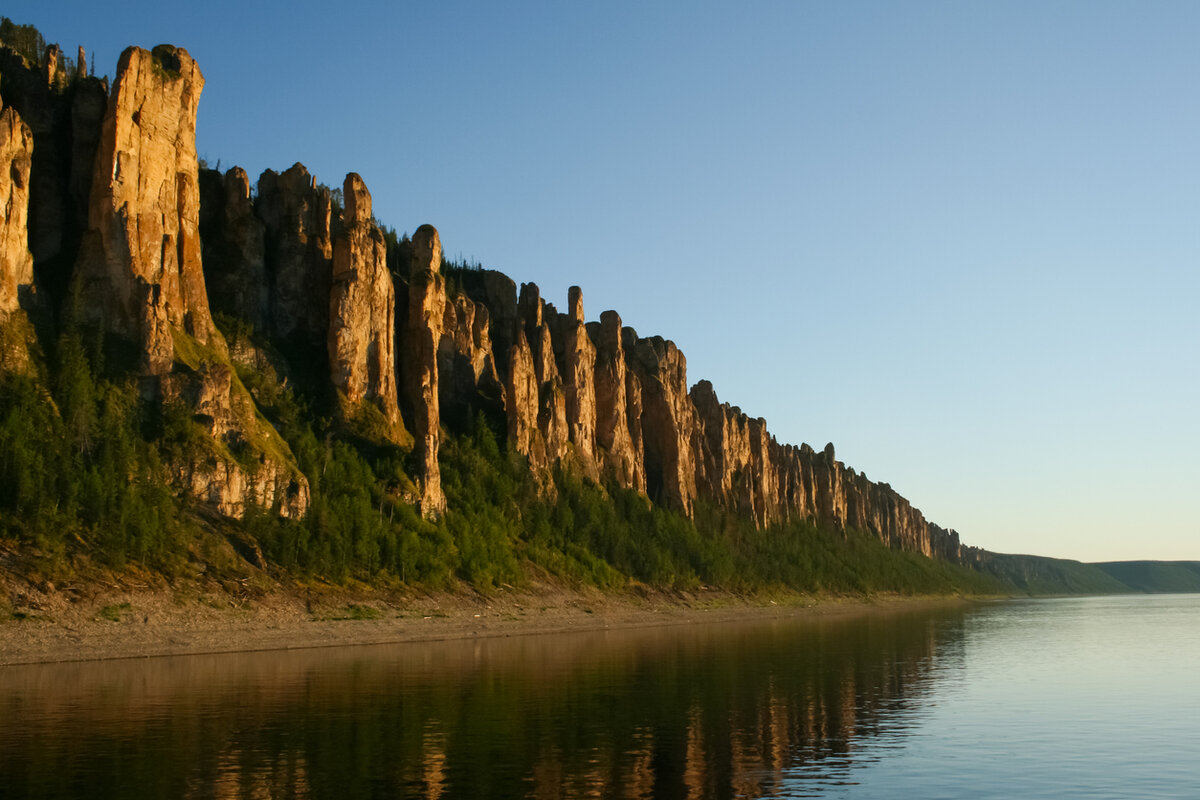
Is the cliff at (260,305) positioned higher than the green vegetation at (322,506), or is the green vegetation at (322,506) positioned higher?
the cliff at (260,305)

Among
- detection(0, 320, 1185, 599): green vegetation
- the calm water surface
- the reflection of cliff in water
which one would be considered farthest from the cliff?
the reflection of cliff in water

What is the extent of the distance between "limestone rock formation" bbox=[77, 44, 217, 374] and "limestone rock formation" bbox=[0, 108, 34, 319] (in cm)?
510

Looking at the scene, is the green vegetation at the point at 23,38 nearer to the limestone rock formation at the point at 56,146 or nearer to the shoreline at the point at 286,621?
the limestone rock formation at the point at 56,146

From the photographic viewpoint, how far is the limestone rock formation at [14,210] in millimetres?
78938

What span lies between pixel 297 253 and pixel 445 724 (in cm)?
8895

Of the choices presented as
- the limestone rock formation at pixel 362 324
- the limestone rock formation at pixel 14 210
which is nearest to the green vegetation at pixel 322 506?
the limestone rock formation at pixel 14 210

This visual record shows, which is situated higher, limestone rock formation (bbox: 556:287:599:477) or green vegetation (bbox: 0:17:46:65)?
green vegetation (bbox: 0:17:46:65)

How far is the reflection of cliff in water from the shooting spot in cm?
2455

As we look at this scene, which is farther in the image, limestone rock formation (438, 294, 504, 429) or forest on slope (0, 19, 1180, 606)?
limestone rock formation (438, 294, 504, 429)

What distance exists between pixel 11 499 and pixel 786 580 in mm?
127820

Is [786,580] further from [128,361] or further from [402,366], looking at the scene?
[128,361]

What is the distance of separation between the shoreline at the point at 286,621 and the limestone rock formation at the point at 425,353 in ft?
52.5

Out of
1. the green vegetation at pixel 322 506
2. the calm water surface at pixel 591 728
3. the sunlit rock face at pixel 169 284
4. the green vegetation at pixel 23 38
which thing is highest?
the green vegetation at pixel 23 38

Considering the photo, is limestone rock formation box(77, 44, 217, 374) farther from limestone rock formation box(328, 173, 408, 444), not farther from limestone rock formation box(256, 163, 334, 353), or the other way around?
limestone rock formation box(328, 173, 408, 444)
